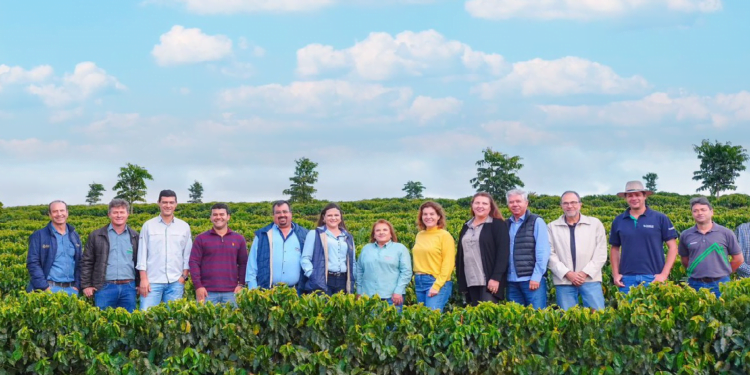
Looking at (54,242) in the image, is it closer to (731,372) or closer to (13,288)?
(13,288)

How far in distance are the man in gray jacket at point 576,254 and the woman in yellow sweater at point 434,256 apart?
134cm

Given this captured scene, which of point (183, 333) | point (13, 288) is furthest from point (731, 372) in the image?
point (13, 288)

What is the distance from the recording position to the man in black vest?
8.73 meters

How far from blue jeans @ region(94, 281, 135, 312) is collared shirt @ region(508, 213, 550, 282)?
505cm

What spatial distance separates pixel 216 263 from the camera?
9.15 meters

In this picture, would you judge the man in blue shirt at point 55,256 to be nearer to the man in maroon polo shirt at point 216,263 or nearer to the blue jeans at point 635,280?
the man in maroon polo shirt at point 216,263

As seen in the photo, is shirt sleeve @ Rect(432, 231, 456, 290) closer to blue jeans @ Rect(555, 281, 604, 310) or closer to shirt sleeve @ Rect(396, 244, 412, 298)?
shirt sleeve @ Rect(396, 244, 412, 298)

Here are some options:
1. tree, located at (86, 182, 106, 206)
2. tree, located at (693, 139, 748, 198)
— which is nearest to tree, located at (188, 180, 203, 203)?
tree, located at (86, 182, 106, 206)

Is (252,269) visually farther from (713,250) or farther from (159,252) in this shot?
(713,250)

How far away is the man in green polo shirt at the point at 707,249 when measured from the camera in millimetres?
9164

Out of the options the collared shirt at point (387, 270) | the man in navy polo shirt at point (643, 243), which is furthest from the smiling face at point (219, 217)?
the man in navy polo shirt at point (643, 243)

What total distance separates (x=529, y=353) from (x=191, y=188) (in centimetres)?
6904

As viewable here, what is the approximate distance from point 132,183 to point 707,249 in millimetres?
31786

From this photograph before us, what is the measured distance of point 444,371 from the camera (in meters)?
7.63
